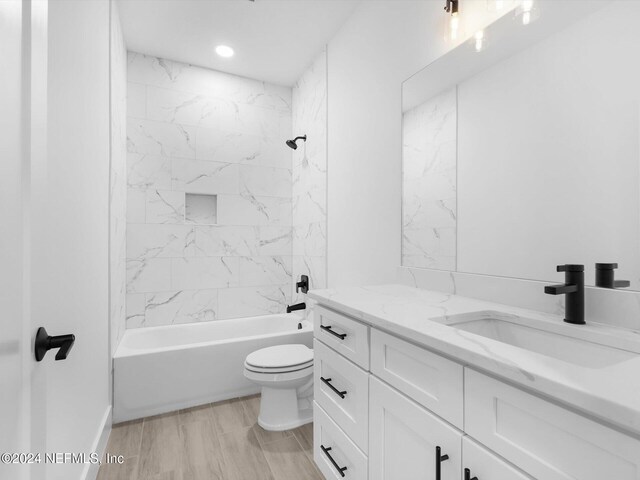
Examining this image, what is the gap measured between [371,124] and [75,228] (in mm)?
1693

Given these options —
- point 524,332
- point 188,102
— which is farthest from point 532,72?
point 188,102

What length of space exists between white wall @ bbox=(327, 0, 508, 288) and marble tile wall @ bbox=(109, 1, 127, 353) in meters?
1.53

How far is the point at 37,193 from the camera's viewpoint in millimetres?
688

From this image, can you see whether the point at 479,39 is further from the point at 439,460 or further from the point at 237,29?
the point at 237,29

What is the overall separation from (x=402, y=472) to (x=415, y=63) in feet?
5.96

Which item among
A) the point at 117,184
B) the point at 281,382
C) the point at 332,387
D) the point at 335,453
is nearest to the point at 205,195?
the point at 117,184

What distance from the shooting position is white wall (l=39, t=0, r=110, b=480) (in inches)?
42.4

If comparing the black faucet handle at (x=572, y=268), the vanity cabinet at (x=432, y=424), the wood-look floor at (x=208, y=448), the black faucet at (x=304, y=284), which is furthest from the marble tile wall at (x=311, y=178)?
the black faucet handle at (x=572, y=268)

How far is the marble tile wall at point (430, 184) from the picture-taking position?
1.56 metres

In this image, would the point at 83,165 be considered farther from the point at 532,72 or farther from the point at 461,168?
the point at 532,72

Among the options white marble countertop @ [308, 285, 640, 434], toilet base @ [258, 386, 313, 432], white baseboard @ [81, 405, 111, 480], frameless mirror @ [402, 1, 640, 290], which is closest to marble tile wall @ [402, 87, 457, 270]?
frameless mirror @ [402, 1, 640, 290]

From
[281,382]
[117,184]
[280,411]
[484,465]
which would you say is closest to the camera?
[484,465]

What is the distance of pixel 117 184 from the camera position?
2.42m

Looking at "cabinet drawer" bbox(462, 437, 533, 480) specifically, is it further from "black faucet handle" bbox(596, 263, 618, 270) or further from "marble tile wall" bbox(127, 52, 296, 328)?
"marble tile wall" bbox(127, 52, 296, 328)
